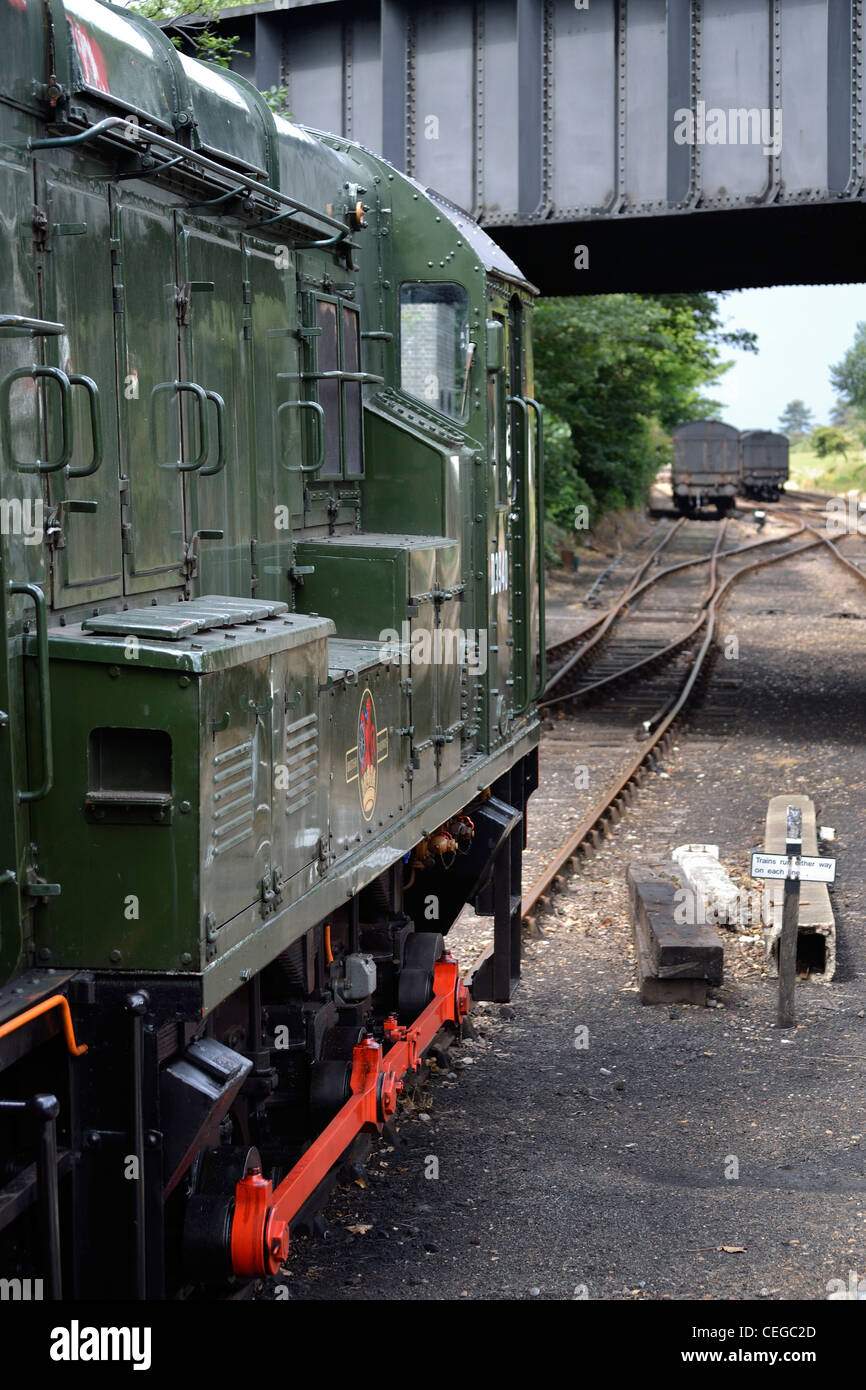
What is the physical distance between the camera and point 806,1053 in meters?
7.69

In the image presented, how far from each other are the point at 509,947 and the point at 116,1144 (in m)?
4.55

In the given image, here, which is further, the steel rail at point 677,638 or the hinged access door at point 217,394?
the steel rail at point 677,638

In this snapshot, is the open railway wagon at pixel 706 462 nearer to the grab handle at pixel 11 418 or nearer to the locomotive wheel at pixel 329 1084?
the locomotive wheel at pixel 329 1084

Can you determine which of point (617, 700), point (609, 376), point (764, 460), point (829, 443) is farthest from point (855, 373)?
point (617, 700)

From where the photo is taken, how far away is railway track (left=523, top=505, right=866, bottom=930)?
1227 cm

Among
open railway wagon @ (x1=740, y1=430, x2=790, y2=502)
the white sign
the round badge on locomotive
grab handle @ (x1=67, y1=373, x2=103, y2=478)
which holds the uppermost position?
open railway wagon @ (x1=740, y1=430, x2=790, y2=502)

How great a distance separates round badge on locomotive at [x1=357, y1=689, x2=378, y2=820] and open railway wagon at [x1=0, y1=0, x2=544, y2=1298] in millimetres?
21

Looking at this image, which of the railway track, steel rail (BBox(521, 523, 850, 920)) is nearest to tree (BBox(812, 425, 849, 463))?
the railway track

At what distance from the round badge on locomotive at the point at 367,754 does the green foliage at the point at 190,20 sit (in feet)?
20.8

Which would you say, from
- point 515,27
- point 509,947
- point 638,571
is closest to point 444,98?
point 515,27

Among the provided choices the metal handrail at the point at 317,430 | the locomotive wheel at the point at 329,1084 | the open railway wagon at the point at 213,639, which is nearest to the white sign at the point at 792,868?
the open railway wagon at the point at 213,639

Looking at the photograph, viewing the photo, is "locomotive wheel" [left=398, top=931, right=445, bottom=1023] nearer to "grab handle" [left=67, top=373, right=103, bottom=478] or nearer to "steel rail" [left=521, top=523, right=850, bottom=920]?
"steel rail" [left=521, top=523, right=850, bottom=920]

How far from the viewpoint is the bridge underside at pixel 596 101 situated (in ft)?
43.9

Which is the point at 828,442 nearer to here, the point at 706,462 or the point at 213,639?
the point at 706,462
